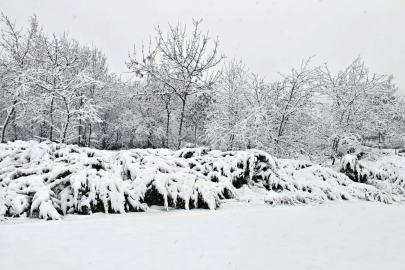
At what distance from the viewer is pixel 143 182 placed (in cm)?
427

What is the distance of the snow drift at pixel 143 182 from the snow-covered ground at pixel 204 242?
0.30 metres

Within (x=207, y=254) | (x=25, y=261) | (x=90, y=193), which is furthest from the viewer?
(x=90, y=193)

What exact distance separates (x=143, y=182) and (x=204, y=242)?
204 cm

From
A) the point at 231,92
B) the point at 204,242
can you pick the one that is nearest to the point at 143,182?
the point at 204,242

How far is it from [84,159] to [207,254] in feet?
10.6

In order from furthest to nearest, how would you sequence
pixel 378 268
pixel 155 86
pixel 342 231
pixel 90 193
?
pixel 155 86 → pixel 90 193 → pixel 342 231 → pixel 378 268

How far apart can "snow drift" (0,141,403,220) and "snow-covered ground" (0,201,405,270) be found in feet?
0.98

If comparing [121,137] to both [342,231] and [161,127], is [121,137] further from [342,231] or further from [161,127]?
[342,231]

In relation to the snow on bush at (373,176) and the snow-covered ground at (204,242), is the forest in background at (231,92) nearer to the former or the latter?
the snow on bush at (373,176)

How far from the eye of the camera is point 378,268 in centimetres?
210

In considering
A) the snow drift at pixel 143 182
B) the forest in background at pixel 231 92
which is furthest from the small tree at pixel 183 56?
the snow drift at pixel 143 182

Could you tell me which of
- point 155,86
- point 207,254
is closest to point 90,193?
point 207,254

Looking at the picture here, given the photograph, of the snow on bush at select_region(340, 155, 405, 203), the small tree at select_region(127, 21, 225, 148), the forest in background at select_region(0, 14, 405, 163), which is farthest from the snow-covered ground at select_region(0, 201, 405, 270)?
the small tree at select_region(127, 21, 225, 148)

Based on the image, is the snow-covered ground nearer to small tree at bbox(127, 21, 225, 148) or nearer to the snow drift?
the snow drift
